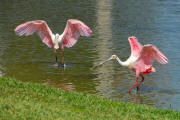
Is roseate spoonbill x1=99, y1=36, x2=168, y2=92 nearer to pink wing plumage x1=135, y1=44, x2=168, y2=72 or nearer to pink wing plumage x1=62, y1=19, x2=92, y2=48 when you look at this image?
pink wing plumage x1=135, y1=44, x2=168, y2=72

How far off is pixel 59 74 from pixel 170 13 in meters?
11.2

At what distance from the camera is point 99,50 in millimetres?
15055

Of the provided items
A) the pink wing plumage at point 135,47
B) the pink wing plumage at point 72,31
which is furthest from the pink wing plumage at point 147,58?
the pink wing plumage at point 72,31

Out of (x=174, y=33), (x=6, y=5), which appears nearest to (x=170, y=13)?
(x=174, y=33)

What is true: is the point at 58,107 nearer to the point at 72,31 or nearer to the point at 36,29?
the point at 72,31

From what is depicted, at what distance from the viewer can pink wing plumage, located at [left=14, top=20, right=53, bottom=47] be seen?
13939 millimetres

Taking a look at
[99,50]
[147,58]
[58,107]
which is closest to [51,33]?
[99,50]

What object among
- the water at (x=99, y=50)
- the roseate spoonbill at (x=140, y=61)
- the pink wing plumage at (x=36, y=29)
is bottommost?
the water at (x=99, y=50)

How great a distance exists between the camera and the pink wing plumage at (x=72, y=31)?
13648 millimetres

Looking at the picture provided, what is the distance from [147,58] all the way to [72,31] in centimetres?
321

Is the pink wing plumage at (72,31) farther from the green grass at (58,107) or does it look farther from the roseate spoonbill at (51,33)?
the green grass at (58,107)

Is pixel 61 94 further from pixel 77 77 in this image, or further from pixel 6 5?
pixel 6 5

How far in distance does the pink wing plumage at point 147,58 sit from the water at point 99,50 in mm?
529

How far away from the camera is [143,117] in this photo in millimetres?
8281
